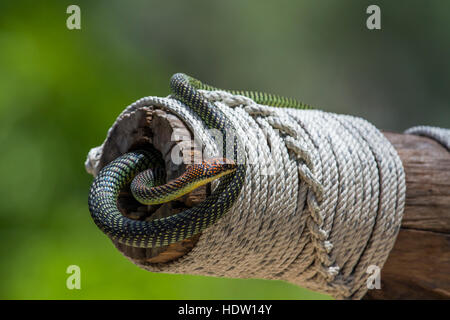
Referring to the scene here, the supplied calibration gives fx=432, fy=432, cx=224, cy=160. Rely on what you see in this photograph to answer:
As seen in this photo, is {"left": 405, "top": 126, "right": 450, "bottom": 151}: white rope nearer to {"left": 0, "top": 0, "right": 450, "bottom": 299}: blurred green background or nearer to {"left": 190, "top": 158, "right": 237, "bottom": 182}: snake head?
{"left": 190, "top": 158, "right": 237, "bottom": 182}: snake head

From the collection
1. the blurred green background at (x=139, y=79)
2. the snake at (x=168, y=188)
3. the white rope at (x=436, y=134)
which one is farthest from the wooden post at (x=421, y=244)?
the blurred green background at (x=139, y=79)

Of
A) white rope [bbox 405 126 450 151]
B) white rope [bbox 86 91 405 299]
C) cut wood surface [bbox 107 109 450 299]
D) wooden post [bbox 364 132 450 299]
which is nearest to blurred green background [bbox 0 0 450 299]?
white rope [bbox 86 91 405 299]

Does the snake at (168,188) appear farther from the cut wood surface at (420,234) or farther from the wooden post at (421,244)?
the wooden post at (421,244)

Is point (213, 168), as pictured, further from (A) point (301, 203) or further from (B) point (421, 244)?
(B) point (421, 244)

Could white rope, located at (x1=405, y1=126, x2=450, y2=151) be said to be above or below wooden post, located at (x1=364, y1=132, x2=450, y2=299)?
above
